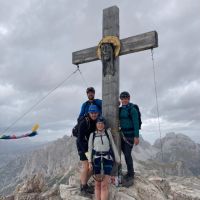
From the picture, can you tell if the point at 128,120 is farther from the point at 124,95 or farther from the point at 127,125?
the point at 124,95

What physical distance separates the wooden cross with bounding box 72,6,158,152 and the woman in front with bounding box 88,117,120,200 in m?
0.97

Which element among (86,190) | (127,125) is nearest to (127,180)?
(86,190)

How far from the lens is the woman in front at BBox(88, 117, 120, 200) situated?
932 cm

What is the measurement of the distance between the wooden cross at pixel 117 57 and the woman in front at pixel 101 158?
3.17ft

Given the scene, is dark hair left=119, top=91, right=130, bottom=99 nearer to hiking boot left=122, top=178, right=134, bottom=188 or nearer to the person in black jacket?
the person in black jacket

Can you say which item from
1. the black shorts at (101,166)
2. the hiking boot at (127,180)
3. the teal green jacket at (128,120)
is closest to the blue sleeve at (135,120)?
the teal green jacket at (128,120)

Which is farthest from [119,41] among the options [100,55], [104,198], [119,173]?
[104,198]

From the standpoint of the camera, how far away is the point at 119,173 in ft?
34.6

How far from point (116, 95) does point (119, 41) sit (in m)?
2.00

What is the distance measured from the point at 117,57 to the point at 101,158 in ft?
12.6

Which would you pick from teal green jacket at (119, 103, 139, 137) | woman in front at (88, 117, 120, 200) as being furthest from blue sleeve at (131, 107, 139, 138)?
woman in front at (88, 117, 120, 200)

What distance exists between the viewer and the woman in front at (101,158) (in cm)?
932

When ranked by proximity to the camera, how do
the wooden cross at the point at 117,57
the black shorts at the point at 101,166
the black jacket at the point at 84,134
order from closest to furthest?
the black shorts at the point at 101,166, the black jacket at the point at 84,134, the wooden cross at the point at 117,57

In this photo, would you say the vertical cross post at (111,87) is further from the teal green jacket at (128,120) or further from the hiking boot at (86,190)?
the hiking boot at (86,190)
